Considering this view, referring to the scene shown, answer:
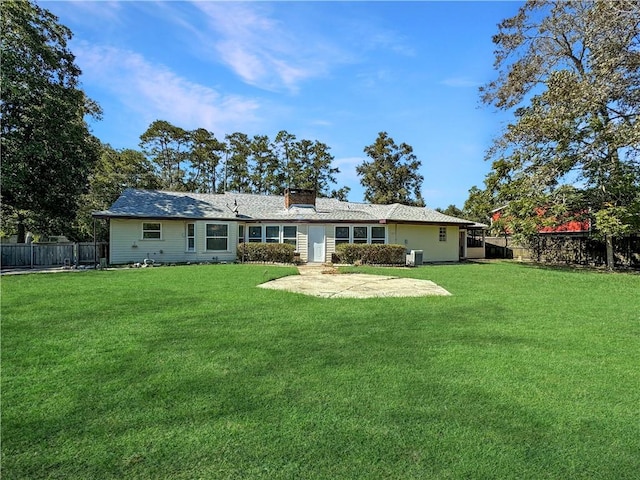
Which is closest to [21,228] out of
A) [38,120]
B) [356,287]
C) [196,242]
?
[38,120]

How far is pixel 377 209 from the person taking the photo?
2181 centimetres

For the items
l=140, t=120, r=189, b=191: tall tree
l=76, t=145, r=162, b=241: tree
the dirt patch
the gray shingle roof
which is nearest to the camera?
the dirt patch

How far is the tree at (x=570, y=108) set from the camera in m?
14.6

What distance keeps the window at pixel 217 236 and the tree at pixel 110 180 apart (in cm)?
1165

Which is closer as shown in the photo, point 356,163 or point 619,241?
point 619,241

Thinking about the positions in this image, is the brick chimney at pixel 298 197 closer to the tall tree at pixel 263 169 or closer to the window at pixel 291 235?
the window at pixel 291 235

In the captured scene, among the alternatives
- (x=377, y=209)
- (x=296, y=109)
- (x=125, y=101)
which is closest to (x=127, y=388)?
(x=125, y=101)

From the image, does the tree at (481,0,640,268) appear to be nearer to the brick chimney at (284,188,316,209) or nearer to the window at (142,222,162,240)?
the brick chimney at (284,188,316,209)

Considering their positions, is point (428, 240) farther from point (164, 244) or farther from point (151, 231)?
point (151, 231)

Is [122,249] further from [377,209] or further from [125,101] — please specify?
[377,209]

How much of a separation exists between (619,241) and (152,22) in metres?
22.9

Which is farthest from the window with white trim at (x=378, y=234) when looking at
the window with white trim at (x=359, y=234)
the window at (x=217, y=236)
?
the window at (x=217, y=236)

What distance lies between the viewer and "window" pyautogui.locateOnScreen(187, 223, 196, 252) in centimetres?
1792

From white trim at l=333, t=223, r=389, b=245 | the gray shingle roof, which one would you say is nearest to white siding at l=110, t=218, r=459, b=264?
white trim at l=333, t=223, r=389, b=245
